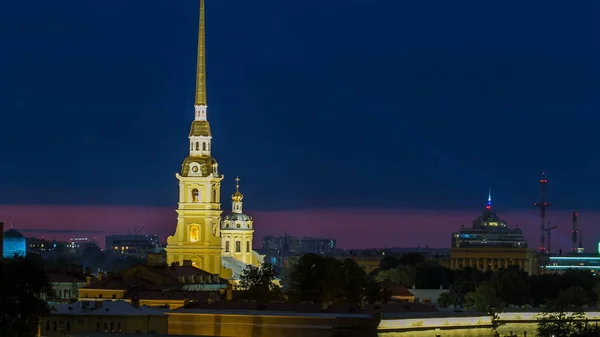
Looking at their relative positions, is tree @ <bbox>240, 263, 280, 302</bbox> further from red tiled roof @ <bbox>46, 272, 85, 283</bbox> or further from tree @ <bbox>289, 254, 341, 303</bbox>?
red tiled roof @ <bbox>46, 272, 85, 283</bbox>

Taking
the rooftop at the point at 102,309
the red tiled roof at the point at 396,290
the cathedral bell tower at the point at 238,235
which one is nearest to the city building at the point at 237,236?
the cathedral bell tower at the point at 238,235

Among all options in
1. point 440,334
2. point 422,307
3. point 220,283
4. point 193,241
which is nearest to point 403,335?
point 440,334

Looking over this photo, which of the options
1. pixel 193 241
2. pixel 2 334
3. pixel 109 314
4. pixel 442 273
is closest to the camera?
pixel 2 334

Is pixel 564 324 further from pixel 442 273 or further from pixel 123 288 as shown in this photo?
pixel 442 273

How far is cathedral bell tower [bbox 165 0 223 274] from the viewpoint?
509 ft

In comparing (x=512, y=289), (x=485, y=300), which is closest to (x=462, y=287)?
(x=512, y=289)

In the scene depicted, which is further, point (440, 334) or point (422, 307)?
point (422, 307)

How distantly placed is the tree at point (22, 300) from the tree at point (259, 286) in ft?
76.4

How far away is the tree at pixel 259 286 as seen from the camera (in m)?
118

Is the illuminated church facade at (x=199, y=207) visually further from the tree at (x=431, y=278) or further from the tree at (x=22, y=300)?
the tree at (x=22, y=300)

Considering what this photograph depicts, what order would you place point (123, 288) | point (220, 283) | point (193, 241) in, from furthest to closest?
point (193, 241) → point (220, 283) → point (123, 288)

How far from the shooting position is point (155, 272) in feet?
433

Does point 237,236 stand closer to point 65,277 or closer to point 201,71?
point 201,71

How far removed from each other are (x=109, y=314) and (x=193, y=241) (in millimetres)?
63198
